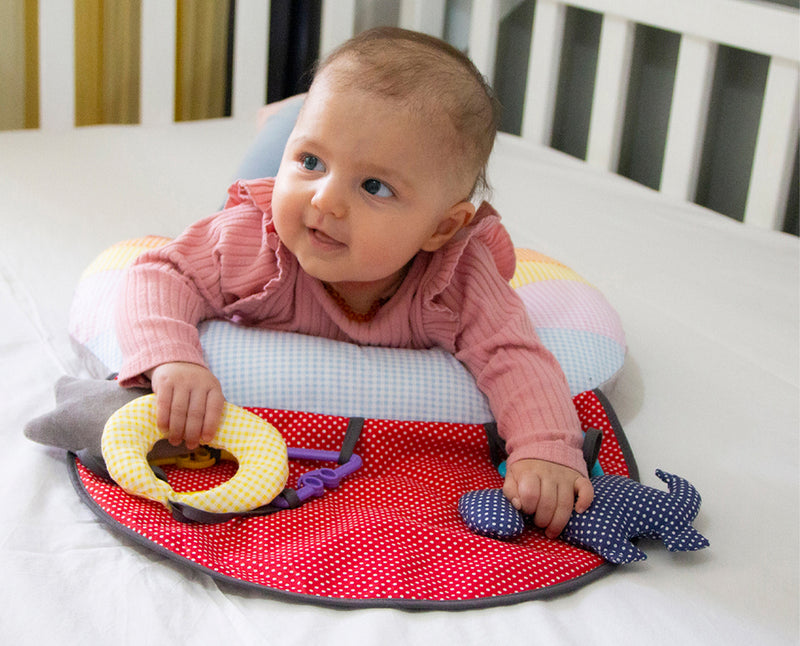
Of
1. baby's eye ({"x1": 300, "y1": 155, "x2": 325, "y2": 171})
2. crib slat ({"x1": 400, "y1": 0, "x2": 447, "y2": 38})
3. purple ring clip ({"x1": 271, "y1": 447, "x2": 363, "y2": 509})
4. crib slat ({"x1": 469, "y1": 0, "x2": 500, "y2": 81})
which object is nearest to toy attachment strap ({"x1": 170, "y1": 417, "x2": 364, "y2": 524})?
purple ring clip ({"x1": 271, "y1": 447, "x2": 363, "y2": 509})

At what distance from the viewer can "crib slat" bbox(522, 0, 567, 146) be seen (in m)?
1.93

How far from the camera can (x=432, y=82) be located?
97 cm

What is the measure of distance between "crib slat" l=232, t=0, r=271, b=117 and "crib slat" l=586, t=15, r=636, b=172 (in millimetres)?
676

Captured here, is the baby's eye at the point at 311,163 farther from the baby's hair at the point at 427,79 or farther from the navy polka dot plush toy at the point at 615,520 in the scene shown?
the navy polka dot plush toy at the point at 615,520

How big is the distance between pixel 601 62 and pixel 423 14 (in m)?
0.45

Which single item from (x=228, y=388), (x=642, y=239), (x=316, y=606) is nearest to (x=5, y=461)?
(x=228, y=388)

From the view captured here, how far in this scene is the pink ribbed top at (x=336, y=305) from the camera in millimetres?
1003

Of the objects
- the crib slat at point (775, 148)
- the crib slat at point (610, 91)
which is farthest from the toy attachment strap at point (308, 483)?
the crib slat at point (610, 91)

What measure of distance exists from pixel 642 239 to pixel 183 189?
728 mm

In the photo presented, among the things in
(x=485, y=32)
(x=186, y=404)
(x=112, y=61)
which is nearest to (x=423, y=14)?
(x=485, y=32)

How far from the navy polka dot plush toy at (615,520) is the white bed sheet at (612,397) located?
0.02m

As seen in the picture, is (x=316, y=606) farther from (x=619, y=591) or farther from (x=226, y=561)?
(x=619, y=591)

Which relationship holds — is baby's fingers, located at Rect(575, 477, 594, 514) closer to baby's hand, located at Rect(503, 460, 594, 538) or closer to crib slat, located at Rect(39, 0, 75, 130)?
baby's hand, located at Rect(503, 460, 594, 538)

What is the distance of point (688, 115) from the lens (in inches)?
68.7
